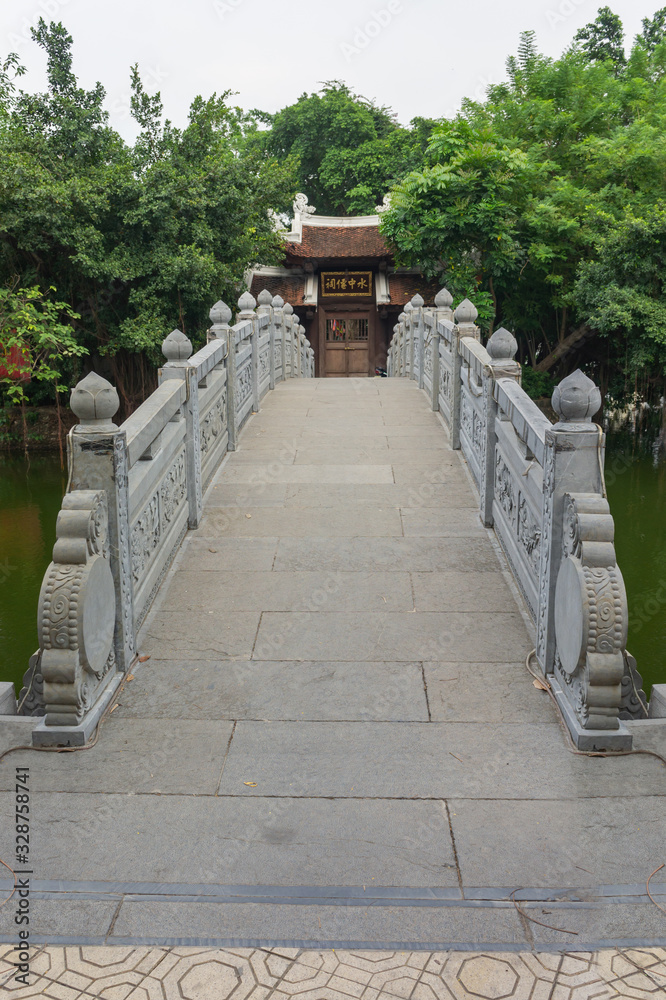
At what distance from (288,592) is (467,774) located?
74.1 inches

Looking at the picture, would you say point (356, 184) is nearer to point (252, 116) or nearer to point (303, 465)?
point (252, 116)

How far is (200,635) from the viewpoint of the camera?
14.9 ft

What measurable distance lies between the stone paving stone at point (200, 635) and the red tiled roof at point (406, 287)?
61.8 feet

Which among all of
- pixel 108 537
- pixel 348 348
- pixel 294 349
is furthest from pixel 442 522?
pixel 348 348

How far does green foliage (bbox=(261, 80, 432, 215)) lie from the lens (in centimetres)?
2641

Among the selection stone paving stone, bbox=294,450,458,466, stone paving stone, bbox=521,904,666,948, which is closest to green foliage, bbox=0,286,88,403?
stone paving stone, bbox=294,450,458,466

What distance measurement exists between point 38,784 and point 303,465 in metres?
4.25

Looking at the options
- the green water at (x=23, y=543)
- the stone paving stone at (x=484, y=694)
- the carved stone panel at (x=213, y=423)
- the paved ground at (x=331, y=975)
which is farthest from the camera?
the green water at (x=23, y=543)

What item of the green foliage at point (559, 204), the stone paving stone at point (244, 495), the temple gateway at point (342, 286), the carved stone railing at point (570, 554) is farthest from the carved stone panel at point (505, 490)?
the temple gateway at point (342, 286)

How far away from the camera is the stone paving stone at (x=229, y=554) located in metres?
5.35

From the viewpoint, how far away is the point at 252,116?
3039 centimetres

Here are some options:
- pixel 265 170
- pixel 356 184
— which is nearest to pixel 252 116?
pixel 356 184

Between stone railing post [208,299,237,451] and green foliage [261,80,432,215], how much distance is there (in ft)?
64.0

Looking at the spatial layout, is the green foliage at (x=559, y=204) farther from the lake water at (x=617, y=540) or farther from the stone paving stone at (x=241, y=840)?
the stone paving stone at (x=241, y=840)
